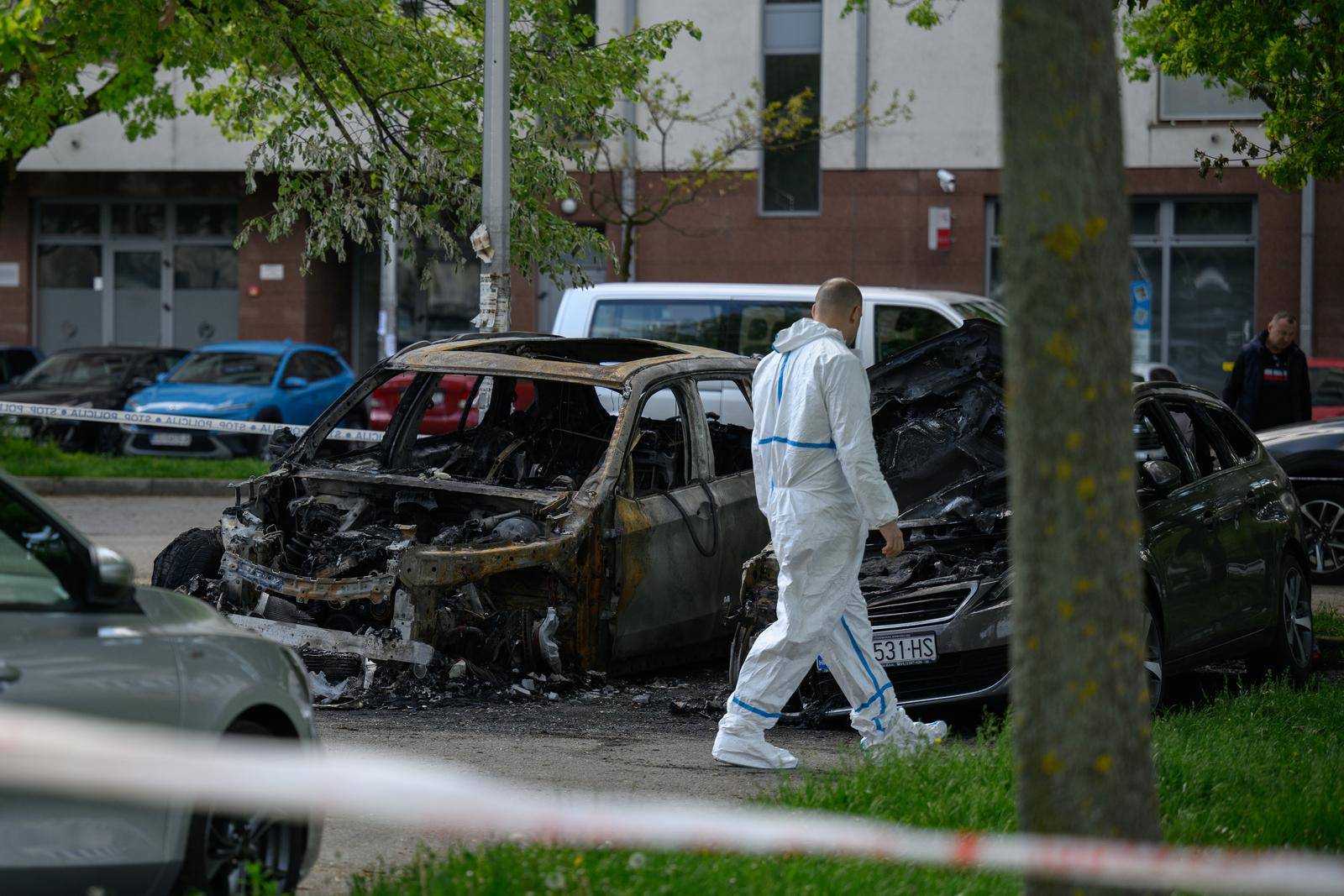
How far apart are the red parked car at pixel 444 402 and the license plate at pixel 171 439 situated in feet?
6.95

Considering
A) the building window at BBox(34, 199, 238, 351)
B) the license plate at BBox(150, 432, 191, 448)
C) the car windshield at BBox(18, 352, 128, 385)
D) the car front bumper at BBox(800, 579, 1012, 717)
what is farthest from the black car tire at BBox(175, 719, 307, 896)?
the building window at BBox(34, 199, 238, 351)

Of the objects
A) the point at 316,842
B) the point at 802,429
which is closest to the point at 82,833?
the point at 316,842

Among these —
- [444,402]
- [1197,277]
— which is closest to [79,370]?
[444,402]

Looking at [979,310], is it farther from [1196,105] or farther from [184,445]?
[1196,105]

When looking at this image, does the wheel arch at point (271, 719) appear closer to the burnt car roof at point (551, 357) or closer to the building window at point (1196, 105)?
the burnt car roof at point (551, 357)

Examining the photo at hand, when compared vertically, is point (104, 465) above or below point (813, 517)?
below

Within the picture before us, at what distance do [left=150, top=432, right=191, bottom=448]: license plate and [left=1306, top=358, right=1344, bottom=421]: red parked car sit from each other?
1234 centimetres

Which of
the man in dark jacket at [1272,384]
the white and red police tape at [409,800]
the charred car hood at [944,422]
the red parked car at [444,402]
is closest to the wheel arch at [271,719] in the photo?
the white and red police tape at [409,800]

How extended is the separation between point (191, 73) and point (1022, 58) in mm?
13577

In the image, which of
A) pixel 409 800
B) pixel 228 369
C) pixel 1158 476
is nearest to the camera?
pixel 409 800

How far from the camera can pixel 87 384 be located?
70.8 ft

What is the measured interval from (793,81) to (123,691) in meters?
24.3

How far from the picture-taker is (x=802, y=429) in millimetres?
6492

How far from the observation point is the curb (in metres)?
17.1
